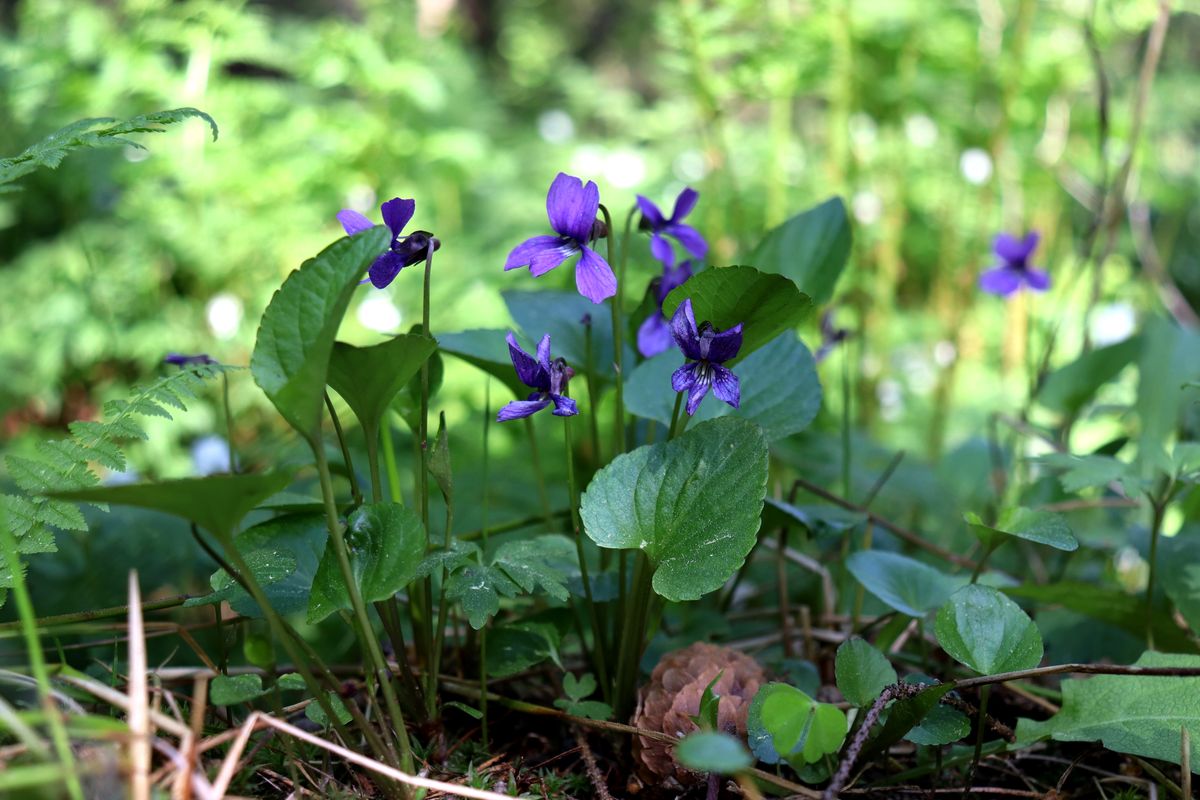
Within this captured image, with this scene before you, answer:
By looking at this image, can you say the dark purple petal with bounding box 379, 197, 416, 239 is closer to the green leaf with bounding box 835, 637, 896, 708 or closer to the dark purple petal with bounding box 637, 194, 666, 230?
the dark purple petal with bounding box 637, 194, 666, 230

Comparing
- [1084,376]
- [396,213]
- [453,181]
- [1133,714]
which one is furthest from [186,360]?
[453,181]

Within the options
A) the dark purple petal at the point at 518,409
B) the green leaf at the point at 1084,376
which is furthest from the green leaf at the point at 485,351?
the green leaf at the point at 1084,376

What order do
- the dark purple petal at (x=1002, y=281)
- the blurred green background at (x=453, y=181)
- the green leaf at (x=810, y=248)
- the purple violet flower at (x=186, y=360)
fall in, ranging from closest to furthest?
the purple violet flower at (x=186, y=360)
the green leaf at (x=810, y=248)
the dark purple petal at (x=1002, y=281)
the blurred green background at (x=453, y=181)

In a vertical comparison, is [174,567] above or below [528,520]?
below

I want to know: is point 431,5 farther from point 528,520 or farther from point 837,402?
point 528,520

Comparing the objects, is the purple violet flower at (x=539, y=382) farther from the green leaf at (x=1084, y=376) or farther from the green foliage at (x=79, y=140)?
the green leaf at (x=1084, y=376)

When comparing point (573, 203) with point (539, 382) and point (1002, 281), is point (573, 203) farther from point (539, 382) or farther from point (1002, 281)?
point (1002, 281)

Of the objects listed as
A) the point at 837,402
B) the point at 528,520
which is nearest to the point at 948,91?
the point at 837,402
